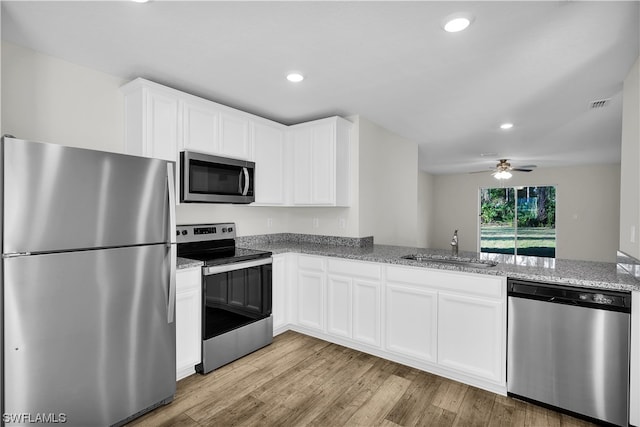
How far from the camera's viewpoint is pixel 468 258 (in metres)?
2.88

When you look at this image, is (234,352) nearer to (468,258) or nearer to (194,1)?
(468,258)

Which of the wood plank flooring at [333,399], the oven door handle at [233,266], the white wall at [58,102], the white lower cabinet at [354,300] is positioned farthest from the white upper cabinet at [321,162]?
the white wall at [58,102]

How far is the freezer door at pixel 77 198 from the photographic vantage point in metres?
1.60

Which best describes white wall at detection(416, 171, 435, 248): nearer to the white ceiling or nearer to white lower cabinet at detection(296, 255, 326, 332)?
the white ceiling

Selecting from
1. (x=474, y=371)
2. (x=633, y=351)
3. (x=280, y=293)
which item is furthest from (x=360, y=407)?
(x=633, y=351)

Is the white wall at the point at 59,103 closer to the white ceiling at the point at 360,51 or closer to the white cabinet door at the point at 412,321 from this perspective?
the white ceiling at the point at 360,51

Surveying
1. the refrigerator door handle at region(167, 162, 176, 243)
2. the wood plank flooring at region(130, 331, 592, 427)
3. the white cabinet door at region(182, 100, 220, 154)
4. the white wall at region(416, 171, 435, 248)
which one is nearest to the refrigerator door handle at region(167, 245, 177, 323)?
the refrigerator door handle at region(167, 162, 176, 243)

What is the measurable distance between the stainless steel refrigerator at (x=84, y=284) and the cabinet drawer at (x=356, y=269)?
1541mm

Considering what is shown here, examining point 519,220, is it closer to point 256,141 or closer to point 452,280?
point 452,280

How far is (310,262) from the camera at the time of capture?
3.44 meters

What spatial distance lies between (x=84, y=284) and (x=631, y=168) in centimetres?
355

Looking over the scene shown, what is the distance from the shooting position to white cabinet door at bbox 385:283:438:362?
8.79 ft

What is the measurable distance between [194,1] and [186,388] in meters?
2.56

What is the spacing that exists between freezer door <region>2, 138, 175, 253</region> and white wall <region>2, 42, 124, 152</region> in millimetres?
854
